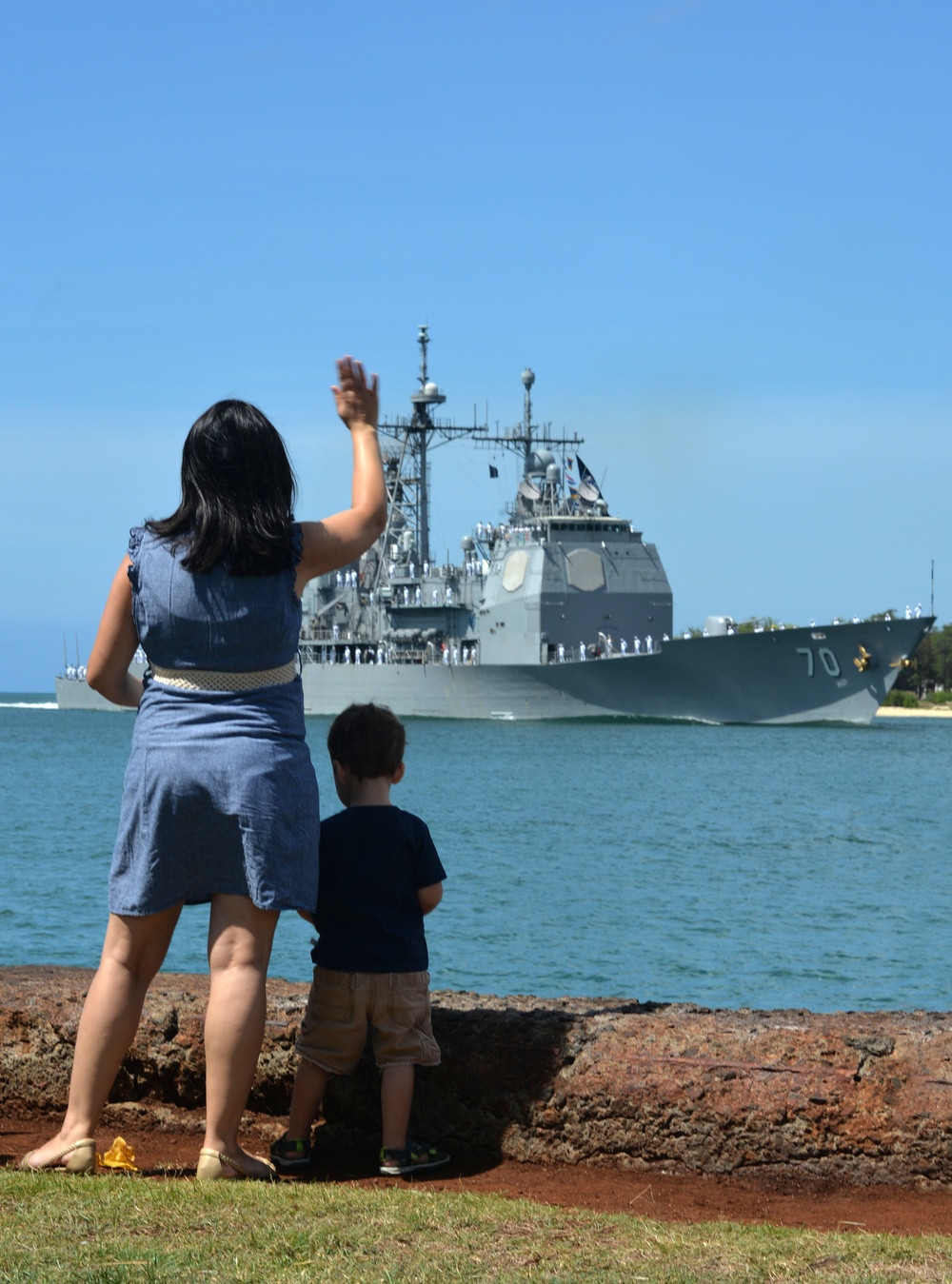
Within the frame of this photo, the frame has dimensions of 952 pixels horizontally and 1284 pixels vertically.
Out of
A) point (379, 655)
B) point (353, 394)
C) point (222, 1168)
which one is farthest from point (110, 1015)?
point (379, 655)

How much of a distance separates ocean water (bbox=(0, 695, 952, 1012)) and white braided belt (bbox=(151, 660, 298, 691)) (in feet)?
22.0

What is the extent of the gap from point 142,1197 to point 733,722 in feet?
141

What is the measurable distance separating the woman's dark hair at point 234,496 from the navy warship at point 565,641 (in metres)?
37.5

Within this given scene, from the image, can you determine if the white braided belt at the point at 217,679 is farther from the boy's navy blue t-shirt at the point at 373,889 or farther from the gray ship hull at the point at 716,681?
the gray ship hull at the point at 716,681

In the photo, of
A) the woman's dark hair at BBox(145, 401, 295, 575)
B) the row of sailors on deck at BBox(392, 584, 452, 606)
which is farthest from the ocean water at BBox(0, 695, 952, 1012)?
the row of sailors on deck at BBox(392, 584, 452, 606)

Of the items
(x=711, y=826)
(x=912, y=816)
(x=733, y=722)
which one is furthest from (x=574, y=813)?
(x=733, y=722)

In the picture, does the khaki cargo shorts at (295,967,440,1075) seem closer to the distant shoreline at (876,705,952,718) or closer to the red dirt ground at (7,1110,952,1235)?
the red dirt ground at (7,1110,952,1235)

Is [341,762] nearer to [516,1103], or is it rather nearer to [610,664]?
[516,1103]

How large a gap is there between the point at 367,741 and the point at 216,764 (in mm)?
385

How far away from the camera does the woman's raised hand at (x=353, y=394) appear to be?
3.34 meters

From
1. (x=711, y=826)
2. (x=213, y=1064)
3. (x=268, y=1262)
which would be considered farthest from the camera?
(x=711, y=826)

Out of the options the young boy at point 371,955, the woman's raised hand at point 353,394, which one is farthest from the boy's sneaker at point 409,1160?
the woman's raised hand at point 353,394

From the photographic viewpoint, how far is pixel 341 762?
3.28 metres

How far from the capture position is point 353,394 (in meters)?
3.36
